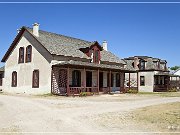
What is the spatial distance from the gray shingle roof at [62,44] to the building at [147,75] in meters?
11.9

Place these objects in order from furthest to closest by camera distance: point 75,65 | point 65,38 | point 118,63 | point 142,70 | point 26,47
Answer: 1. point 142,70
2. point 118,63
3. point 65,38
4. point 26,47
5. point 75,65

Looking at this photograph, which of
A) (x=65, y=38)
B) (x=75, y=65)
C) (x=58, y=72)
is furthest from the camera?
(x=65, y=38)

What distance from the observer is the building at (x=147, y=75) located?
159 feet

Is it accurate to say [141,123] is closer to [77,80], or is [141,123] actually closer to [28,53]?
[77,80]

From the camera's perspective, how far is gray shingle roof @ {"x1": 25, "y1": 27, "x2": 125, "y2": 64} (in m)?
30.7

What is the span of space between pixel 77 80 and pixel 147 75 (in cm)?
2039

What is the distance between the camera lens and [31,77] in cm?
3188

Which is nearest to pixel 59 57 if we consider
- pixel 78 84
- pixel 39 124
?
pixel 78 84

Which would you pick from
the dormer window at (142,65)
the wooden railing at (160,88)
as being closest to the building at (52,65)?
the wooden railing at (160,88)

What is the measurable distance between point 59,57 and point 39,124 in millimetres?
19498

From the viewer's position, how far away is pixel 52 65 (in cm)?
2953

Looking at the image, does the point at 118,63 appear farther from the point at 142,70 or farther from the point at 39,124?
the point at 39,124

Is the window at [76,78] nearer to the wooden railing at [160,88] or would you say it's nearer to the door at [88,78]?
the door at [88,78]

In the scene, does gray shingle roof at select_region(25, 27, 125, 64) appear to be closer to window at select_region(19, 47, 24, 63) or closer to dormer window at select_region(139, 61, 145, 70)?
window at select_region(19, 47, 24, 63)
